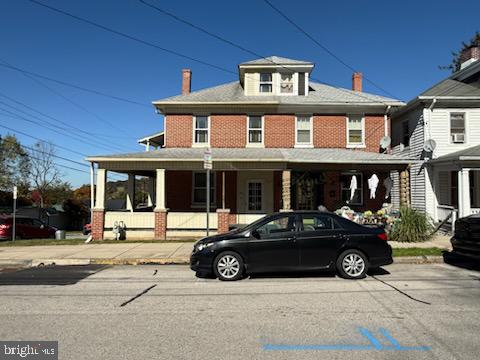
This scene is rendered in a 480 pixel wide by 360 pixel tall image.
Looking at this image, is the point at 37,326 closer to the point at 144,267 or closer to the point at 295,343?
the point at 295,343

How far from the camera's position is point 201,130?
18.3m

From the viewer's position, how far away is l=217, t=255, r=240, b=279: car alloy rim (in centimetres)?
773

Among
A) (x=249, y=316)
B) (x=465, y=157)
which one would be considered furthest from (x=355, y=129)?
(x=249, y=316)

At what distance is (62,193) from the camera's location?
47969 millimetres

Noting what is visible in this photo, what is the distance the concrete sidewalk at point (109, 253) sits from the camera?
10.3 metres

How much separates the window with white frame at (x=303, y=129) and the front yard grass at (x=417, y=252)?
331 inches

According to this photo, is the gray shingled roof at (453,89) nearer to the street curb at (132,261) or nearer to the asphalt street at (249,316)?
the street curb at (132,261)

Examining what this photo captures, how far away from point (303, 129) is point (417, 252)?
9238 millimetres

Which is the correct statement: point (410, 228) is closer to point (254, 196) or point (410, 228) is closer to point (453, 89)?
point (254, 196)

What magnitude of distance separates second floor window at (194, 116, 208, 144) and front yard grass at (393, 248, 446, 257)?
10732 millimetres

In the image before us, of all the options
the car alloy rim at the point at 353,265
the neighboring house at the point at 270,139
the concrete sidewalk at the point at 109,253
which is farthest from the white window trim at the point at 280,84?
the car alloy rim at the point at 353,265

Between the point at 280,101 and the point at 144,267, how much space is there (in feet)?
36.8

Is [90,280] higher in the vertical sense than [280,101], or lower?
lower

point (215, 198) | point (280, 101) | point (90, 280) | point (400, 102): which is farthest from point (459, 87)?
point (90, 280)
